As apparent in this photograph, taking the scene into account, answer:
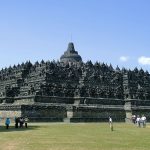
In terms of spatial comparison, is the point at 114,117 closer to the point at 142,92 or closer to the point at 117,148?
the point at 142,92

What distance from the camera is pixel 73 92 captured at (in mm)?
82125

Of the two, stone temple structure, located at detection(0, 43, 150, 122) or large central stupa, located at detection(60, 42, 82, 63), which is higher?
large central stupa, located at detection(60, 42, 82, 63)

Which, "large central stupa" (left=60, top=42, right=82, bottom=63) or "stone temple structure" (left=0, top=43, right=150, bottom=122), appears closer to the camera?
"stone temple structure" (left=0, top=43, right=150, bottom=122)

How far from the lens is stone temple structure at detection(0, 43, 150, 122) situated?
66.1 meters

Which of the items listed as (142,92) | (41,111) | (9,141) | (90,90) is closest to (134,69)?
(142,92)

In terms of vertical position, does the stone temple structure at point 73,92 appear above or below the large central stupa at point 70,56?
below

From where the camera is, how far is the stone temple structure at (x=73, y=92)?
Result: 217 ft

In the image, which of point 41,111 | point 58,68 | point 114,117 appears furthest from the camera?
point 58,68

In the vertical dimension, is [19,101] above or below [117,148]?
above

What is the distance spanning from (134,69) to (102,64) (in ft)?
36.0

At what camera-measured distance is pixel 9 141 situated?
28.1 metres

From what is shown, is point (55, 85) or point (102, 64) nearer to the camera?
point (55, 85)

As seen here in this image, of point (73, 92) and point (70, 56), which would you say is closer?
point (73, 92)

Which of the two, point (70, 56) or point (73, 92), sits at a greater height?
point (70, 56)
